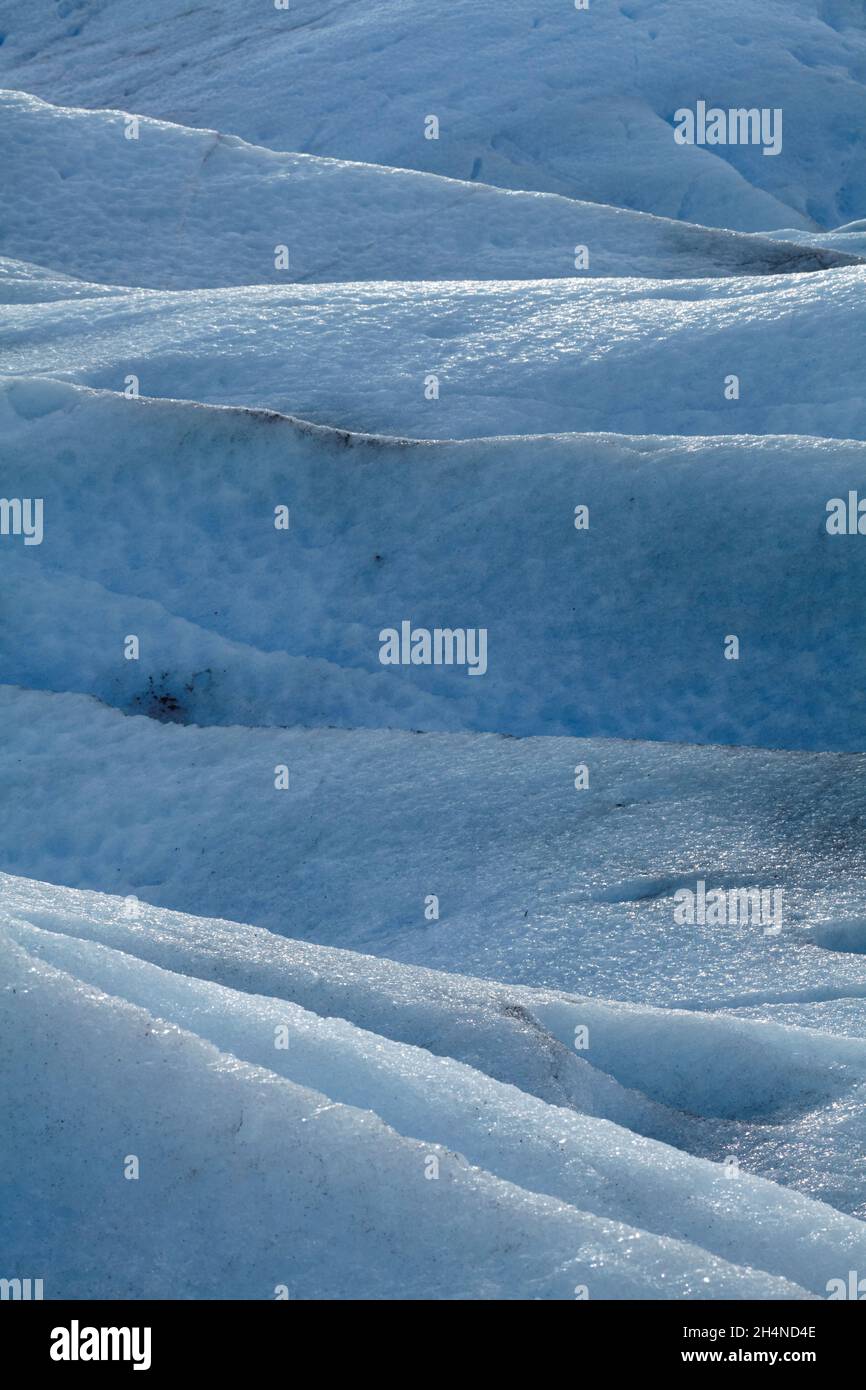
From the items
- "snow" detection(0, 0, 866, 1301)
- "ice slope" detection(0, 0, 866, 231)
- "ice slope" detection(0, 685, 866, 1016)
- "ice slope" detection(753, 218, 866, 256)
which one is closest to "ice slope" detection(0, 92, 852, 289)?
"snow" detection(0, 0, 866, 1301)

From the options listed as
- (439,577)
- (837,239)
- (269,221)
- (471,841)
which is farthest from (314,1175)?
(837,239)

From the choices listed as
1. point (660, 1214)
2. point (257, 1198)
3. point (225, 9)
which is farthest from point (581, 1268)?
point (225, 9)

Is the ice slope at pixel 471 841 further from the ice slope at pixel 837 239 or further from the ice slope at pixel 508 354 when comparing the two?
the ice slope at pixel 837 239

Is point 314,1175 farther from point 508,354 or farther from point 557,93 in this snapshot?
point 557,93

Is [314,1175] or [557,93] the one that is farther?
[557,93]

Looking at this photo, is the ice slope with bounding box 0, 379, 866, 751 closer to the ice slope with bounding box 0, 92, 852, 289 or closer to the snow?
the snow
